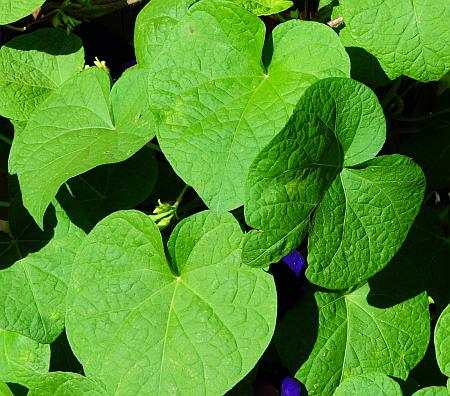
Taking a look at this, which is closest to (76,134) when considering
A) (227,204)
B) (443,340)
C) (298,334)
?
(227,204)

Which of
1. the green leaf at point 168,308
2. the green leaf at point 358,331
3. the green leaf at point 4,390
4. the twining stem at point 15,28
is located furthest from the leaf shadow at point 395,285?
the twining stem at point 15,28

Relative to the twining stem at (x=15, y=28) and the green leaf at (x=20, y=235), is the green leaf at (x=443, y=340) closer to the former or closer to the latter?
the green leaf at (x=20, y=235)

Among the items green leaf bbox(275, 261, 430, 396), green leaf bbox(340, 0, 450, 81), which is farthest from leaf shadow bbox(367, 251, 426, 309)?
green leaf bbox(340, 0, 450, 81)

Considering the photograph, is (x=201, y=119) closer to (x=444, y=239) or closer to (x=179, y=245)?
(x=179, y=245)

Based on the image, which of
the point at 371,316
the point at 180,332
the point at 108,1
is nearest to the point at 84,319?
the point at 180,332

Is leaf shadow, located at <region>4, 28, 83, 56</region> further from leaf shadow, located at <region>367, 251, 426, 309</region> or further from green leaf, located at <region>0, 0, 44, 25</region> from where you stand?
leaf shadow, located at <region>367, 251, 426, 309</region>

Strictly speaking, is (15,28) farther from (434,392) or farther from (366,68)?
(434,392)

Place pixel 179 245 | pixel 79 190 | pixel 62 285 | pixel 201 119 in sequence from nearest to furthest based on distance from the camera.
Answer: pixel 201 119 < pixel 179 245 < pixel 62 285 < pixel 79 190
